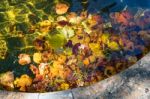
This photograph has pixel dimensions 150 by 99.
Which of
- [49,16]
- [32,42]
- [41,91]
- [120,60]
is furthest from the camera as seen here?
[49,16]

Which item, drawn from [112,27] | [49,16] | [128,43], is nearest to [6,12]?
[49,16]

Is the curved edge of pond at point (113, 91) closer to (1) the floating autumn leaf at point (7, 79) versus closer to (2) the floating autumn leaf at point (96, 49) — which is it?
(1) the floating autumn leaf at point (7, 79)

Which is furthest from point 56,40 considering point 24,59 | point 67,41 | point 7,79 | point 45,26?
point 7,79

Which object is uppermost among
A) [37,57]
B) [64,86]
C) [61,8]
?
[61,8]

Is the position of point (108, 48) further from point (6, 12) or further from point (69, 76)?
point (6, 12)

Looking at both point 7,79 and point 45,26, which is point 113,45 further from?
point 7,79

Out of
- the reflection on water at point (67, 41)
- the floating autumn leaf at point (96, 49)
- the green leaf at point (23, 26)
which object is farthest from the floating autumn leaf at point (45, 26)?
the floating autumn leaf at point (96, 49)

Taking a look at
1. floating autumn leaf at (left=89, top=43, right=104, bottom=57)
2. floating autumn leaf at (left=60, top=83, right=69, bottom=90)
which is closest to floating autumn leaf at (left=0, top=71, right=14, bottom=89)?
floating autumn leaf at (left=60, top=83, right=69, bottom=90)
